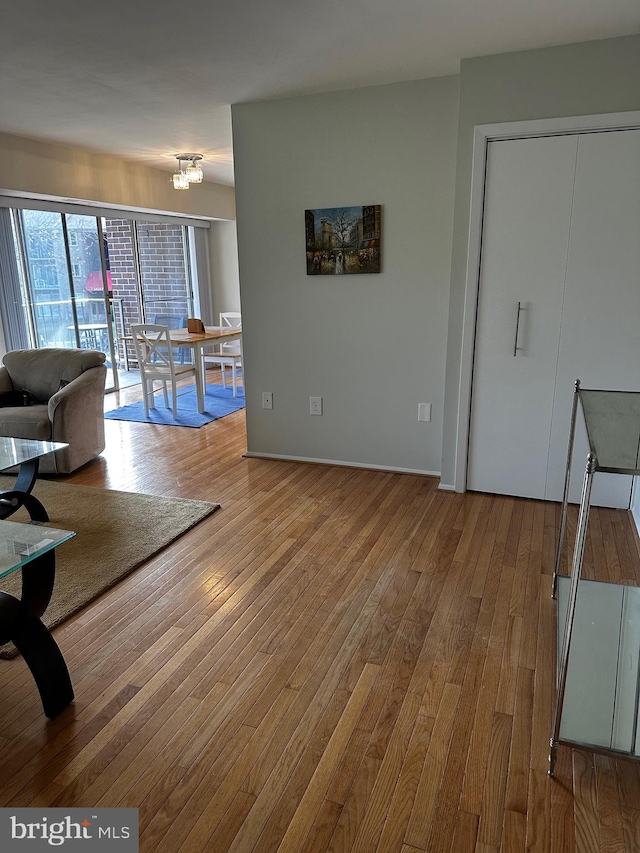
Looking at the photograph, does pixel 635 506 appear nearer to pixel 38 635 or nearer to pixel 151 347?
pixel 38 635

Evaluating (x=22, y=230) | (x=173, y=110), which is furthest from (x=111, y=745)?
(x=22, y=230)

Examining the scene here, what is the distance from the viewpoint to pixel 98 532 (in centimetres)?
313

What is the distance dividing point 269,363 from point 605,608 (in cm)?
274

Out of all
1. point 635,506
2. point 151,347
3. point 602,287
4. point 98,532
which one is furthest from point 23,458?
point 635,506

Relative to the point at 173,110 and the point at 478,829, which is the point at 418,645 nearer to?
the point at 478,829

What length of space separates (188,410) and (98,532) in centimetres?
289

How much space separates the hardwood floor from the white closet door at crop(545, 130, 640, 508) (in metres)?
0.64

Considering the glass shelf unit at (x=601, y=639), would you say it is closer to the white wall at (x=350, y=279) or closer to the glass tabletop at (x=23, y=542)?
the glass tabletop at (x=23, y=542)

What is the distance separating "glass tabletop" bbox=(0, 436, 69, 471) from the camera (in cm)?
290

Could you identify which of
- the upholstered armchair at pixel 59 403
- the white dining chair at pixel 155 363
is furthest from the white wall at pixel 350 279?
the white dining chair at pixel 155 363

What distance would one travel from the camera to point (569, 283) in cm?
317

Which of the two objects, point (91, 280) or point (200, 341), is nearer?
point (200, 341)

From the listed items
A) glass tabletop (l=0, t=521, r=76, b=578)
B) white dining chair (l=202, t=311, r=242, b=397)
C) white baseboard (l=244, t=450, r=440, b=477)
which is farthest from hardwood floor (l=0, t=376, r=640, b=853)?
white dining chair (l=202, t=311, r=242, b=397)

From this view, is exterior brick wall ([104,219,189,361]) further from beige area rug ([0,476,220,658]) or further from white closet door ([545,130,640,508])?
white closet door ([545,130,640,508])
